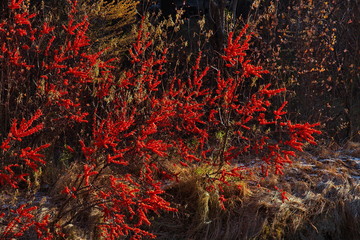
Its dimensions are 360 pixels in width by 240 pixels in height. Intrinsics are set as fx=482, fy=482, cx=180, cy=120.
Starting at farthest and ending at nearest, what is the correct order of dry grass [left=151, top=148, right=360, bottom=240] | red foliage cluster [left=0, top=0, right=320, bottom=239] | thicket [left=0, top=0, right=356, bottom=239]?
1. dry grass [left=151, top=148, right=360, bottom=240]
2. thicket [left=0, top=0, right=356, bottom=239]
3. red foliage cluster [left=0, top=0, right=320, bottom=239]

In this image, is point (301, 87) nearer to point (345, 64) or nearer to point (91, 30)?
point (345, 64)

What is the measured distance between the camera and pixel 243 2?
10.2 m

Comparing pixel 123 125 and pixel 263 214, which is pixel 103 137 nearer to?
pixel 123 125

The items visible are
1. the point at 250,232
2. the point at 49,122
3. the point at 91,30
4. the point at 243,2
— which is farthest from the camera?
the point at 243,2

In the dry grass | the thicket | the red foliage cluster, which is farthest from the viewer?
the dry grass

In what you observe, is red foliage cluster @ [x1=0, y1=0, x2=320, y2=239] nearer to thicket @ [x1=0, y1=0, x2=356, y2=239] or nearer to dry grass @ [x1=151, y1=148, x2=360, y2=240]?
thicket @ [x1=0, y1=0, x2=356, y2=239]

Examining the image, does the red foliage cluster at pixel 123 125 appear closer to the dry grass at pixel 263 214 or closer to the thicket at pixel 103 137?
the thicket at pixel 103 137

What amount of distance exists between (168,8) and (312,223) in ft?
22.1

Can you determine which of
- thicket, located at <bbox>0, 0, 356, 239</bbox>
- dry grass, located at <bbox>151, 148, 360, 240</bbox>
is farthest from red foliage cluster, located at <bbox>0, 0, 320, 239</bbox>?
dry grass, located at <bbox>151, 148, 360, 240</bbox>

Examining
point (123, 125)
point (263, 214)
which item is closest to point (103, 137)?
point (123, 125)

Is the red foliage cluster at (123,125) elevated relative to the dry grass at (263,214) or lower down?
elevated

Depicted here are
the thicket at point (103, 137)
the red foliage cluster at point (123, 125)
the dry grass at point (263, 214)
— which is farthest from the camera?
the dry grass at point (263, 214)

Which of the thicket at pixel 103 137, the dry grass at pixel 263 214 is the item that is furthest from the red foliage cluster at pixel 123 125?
the dry grass at pixel 263 214

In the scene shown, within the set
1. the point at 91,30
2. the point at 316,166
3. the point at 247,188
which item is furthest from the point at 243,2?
the point at 247,188
